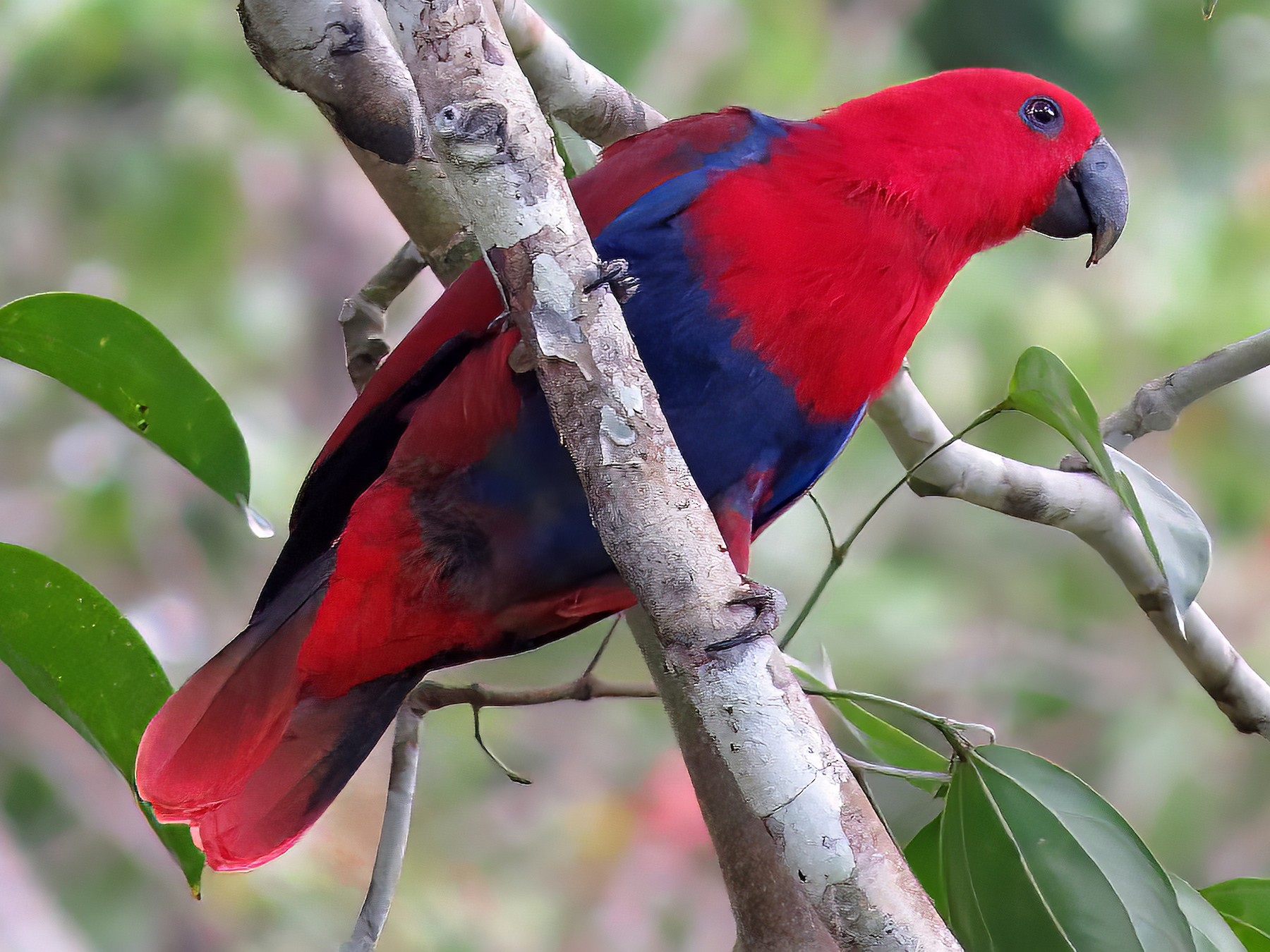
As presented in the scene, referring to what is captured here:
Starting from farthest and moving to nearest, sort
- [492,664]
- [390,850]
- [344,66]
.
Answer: [492,664] < [390,850] < [344,66]

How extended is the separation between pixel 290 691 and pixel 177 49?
2256mm

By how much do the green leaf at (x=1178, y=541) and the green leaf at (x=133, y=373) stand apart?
643mm

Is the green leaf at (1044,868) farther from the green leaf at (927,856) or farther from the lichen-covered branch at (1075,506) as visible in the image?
the lichen-covered branch at (1075,506)

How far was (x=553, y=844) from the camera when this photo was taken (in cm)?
318

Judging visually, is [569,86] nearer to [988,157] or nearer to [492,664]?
[988,157]

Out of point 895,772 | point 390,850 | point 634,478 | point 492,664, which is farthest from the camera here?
point 492,664

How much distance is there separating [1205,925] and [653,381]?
21.1 inches

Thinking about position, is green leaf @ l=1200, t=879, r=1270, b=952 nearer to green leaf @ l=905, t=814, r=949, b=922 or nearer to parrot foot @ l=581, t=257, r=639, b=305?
green leaf @ l=905, t=814, r=949, b=922

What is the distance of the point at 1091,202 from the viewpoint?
1.06 m

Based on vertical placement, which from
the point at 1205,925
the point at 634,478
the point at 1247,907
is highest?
the point at 634,478

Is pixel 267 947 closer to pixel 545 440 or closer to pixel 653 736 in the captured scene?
pixel 653 736

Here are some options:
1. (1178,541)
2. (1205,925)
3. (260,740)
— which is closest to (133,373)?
(260,740)

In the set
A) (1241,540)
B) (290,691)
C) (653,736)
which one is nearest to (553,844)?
(653,736)

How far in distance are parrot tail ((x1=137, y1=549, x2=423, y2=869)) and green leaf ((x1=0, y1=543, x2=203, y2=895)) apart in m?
0.11
